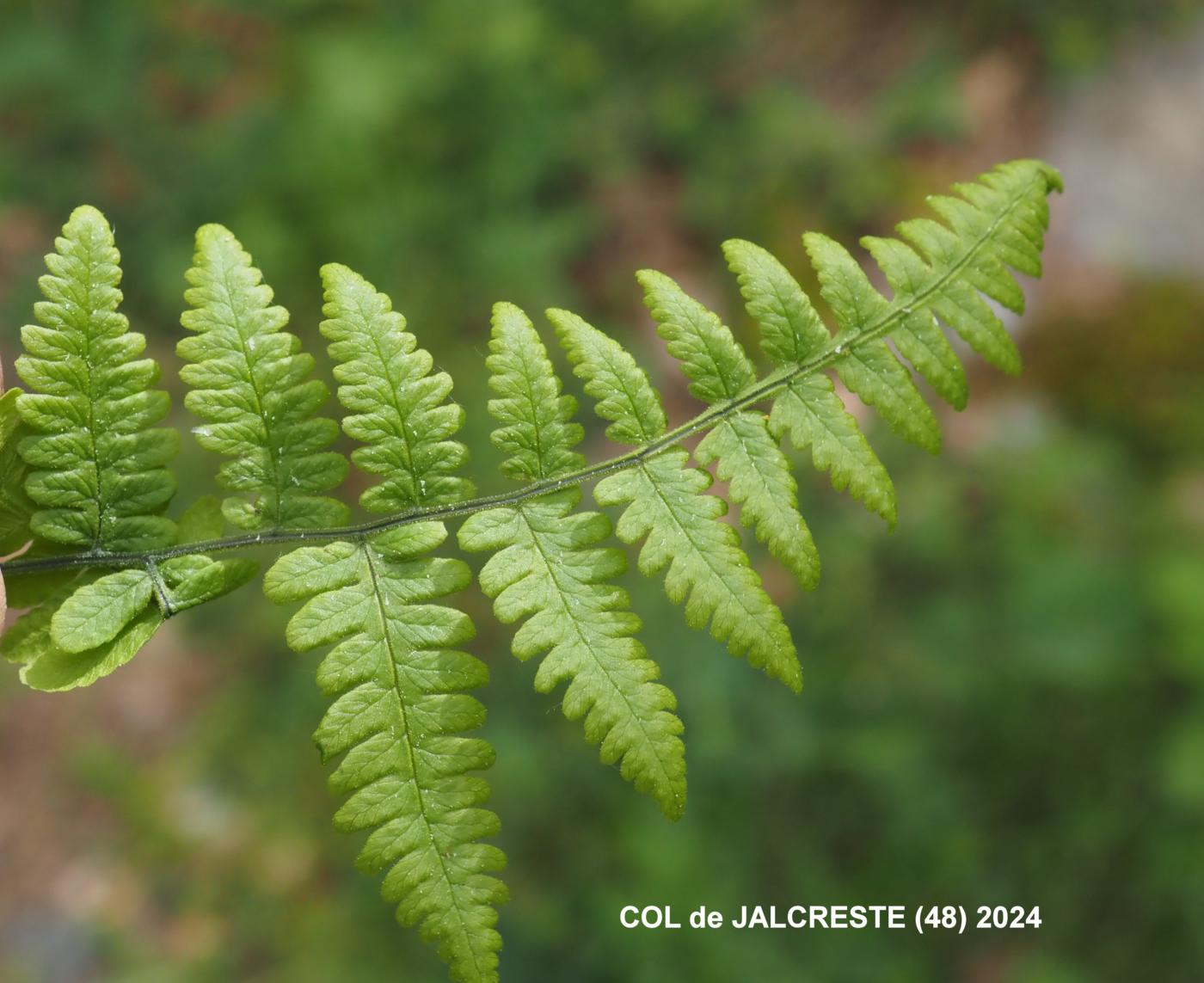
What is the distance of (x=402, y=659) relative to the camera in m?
1.82

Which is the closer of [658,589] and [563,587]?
[563,587]

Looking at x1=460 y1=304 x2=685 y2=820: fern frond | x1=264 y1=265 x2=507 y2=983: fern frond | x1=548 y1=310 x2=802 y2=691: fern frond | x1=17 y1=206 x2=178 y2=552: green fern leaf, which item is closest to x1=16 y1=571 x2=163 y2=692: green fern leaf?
x1=17 y1=206 x2=178 y2=552: green fern leaf

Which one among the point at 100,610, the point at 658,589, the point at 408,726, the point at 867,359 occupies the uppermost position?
the point at 658,589

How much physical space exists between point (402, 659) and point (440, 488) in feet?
1.07

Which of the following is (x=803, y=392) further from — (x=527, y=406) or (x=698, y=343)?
(x=527, y=406)

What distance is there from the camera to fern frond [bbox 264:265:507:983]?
1748 millimetres

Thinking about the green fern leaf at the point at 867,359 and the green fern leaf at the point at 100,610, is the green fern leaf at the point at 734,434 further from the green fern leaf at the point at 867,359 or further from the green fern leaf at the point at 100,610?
the green fern leaf at the point at 100,610

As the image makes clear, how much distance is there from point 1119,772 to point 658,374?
2796 mm

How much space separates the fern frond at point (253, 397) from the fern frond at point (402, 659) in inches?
3.5

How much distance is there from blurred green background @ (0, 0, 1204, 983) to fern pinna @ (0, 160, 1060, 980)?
8.09 ft

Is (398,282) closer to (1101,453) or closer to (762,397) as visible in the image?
(762,397)

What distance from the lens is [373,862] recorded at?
1.75m

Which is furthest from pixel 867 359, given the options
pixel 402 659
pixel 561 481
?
pixel 402 659

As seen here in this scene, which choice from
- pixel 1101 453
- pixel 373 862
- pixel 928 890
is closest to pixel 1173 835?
pixel 928 890
